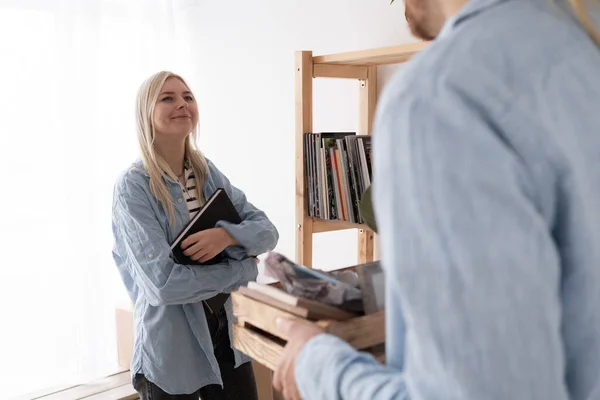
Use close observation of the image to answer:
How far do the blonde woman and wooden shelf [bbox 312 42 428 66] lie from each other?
0.53m

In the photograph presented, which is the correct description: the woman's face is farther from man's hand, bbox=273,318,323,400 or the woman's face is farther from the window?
man's hand, bbox=273,318,323,400

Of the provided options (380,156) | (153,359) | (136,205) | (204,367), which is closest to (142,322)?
(153,359)

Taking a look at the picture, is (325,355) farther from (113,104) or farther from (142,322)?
(113,104)

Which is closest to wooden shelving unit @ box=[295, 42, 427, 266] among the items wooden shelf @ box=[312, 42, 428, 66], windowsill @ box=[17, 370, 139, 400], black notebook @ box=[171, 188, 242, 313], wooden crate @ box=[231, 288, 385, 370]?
wooden shelf @ box=[312, 42, 428, 66]

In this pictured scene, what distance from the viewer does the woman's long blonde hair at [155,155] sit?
6.54 feet

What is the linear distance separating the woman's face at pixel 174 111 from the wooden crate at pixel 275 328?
1245mm

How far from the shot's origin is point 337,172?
82.6 inches

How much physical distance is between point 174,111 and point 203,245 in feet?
1.73

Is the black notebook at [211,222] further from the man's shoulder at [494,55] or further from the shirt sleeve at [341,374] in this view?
the man's shoulder at [494,55]

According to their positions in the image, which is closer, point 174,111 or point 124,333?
point 174,111

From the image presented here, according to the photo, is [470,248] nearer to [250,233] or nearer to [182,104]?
[250,233]

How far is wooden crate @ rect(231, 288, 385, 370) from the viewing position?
0.81 metres

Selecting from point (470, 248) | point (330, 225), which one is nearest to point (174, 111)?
point (330, 225)

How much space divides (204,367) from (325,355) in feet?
4.61
